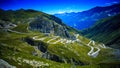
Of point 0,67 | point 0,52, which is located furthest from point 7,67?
point 0,52

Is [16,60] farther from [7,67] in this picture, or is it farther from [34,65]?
[7,67]

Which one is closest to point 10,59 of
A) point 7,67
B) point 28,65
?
point 28,65

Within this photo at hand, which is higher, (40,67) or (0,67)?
(0,67)

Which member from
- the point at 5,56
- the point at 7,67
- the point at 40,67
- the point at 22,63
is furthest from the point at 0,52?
the point at 7,67

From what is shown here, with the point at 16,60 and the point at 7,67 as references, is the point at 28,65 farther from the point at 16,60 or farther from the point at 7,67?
the point at 7,67

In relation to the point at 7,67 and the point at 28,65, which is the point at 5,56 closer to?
the point at 28,65

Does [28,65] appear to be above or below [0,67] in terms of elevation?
below

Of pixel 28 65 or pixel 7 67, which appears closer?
pixel 7 67

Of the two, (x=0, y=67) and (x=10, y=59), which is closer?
(x=0, y=67)
